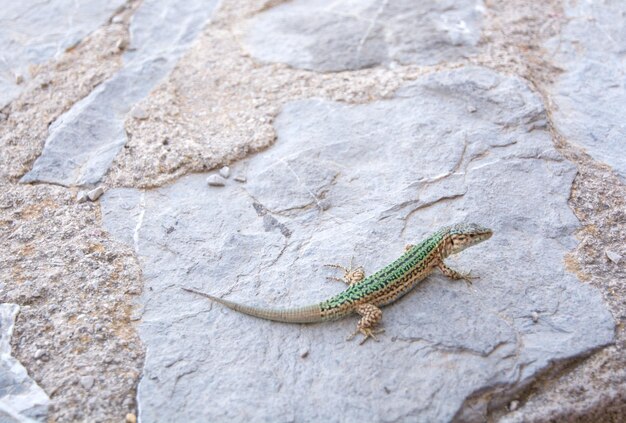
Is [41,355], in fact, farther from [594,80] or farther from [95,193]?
[594,80]

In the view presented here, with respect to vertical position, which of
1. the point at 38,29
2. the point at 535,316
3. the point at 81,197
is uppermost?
the point at 38,29

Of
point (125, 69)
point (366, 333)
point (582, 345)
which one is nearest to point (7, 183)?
point (125, 69)

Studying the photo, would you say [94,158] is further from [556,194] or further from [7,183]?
[556,194]

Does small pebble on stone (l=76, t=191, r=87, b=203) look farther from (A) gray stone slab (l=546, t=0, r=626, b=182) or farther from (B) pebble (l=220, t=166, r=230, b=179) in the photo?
(A) gray stone slab (l=546, t=0, r=626, b=182)

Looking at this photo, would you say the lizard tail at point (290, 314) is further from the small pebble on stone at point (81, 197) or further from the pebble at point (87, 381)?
the small pebble on stone at point (81, 197)

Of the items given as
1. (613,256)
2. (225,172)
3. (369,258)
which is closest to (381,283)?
(369,258)

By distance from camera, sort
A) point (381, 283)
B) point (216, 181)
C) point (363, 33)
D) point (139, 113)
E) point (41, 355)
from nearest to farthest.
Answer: point (41, 355), point (381, 283), point (216, 181), point (139, 113), point (363, 33)

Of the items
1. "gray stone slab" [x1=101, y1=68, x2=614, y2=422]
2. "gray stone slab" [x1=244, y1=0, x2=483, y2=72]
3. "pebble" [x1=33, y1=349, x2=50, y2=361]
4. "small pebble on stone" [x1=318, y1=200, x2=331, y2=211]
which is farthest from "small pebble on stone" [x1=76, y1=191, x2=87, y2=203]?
"gray stone slab" [x1=244, y1=0, x2=483, y2=72]

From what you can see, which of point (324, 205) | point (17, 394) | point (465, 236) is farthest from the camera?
point (324, 205)
